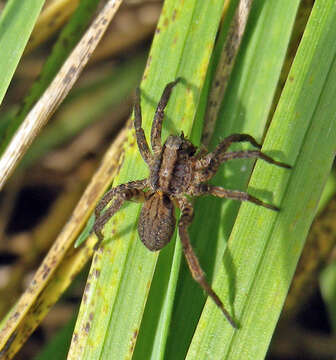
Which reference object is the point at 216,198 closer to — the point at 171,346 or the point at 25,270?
the point at 171,346

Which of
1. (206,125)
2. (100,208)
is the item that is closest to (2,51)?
(100,208)

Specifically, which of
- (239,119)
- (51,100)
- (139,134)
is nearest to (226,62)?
(239,119)

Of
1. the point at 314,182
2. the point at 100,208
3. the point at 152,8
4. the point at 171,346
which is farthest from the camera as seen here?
the point at 152,8

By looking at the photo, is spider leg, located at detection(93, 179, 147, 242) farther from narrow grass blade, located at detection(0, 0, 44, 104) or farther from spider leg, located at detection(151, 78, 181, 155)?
narrow grass blade, located at detection(0, 0, 44, 104)

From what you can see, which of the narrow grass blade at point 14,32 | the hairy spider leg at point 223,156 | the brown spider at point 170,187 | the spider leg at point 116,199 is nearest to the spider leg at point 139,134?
the brown spider at point 170,187

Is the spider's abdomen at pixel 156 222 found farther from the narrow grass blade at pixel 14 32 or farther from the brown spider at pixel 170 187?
the narrow grass blade at pixel 14 32

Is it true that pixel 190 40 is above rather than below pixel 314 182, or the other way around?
above
